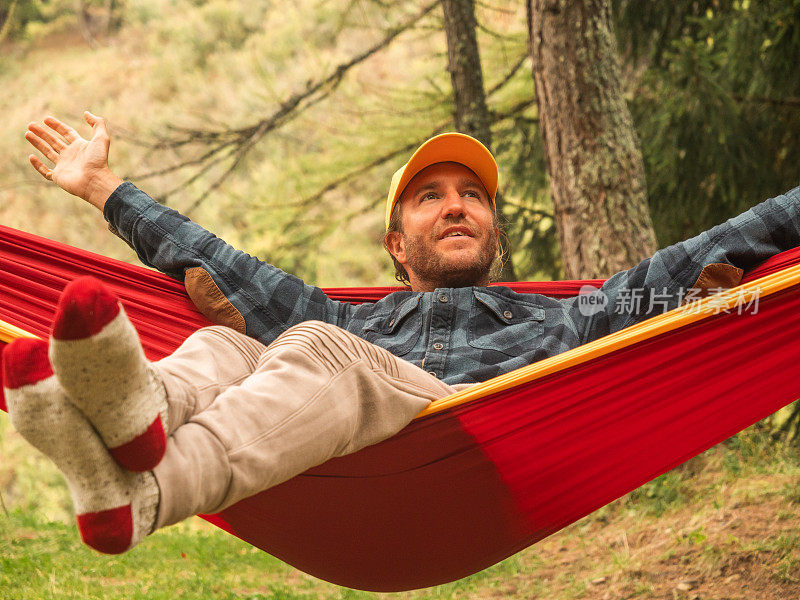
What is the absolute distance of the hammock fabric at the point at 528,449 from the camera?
128cm

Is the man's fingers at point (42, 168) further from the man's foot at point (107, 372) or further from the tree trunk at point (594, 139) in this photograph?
the tree trunk at point (594, 139)

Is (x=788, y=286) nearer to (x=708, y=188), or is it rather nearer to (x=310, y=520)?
(x=310, y=520)

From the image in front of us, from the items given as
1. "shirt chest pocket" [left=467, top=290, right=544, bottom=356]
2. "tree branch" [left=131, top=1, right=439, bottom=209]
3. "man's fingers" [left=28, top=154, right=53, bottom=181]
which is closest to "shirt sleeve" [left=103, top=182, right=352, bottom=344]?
"man's fingers" [left=28, top=154, right=53, bottom=181]

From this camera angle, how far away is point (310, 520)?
138 centimetres

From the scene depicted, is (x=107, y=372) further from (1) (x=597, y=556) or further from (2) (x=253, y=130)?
(2) (x=253, y=130)

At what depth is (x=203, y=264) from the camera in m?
1.68

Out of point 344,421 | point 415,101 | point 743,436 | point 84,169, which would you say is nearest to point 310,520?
point 344,421

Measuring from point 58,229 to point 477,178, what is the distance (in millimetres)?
14466

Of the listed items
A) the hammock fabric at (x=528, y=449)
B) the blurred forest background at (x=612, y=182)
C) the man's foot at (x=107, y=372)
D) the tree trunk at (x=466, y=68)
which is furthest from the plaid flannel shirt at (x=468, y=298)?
the tree trunk at (x=466, y=68)

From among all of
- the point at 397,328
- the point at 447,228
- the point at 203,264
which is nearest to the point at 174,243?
the point at 203,264

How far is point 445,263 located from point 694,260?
56 cm

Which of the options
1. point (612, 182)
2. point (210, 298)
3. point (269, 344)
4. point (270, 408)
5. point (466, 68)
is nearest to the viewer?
point (270, 408)
